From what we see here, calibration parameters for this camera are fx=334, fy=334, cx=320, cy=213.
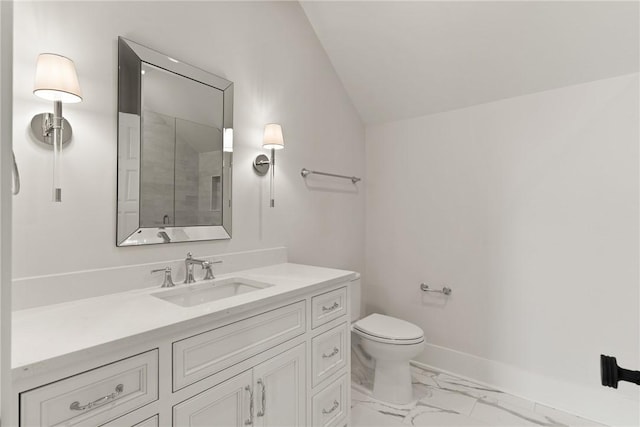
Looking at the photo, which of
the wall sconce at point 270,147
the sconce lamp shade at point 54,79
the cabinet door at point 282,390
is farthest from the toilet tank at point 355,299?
the sconce lamp shade at point 54,79

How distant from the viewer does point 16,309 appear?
109 centimetres

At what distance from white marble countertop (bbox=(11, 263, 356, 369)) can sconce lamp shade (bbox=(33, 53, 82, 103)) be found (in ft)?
2.35

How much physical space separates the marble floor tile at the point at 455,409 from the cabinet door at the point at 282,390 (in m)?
0.71

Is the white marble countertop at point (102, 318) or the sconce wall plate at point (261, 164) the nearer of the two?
the white marble countertop at point (102, 318)

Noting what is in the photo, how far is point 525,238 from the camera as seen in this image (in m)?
2.21

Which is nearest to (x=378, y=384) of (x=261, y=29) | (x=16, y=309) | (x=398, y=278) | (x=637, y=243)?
(x=398, y=278)

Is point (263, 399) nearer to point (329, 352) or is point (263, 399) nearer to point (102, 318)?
point (329, 352)

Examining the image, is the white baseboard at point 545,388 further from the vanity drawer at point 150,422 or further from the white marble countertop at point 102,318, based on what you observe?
the vanity drawer at point 150,422

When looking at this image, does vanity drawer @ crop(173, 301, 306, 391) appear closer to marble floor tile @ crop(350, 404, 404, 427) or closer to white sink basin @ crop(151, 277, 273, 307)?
white sink basin @ crop(151, 277, 273, 307)

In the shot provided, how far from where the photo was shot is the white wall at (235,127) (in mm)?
1164

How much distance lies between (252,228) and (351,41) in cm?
150

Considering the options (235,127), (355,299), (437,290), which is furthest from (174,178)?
(437,290)

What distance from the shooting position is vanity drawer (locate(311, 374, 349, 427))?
60.4 inches

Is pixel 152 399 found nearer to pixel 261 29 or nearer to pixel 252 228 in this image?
pixel 252 228
